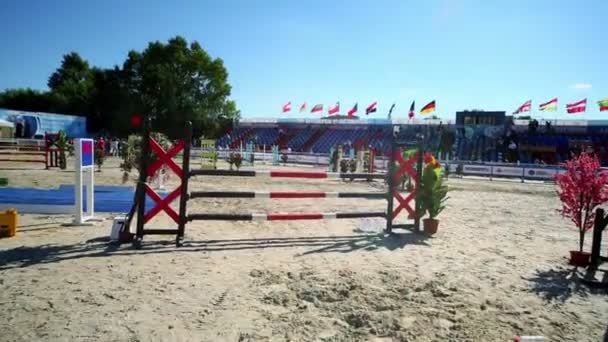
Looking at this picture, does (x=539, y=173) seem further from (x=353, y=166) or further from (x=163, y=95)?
(x=163, y=95)

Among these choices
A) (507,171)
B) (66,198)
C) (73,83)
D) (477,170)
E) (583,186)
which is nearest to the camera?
(583,186)

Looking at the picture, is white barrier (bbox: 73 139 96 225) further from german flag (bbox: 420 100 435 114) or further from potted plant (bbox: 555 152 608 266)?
german flag (bbox: 420 100 435 114)

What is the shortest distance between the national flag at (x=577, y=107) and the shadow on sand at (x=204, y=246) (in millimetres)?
34008

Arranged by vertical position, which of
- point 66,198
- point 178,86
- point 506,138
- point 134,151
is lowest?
point 66,198

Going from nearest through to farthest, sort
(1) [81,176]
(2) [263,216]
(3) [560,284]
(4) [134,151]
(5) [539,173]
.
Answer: (3) [560,284]
(2) [263,216]
(1) [81,176]
(4) [134,151]
(5) [539,173]

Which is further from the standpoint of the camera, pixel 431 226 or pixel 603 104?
pixel 603 104

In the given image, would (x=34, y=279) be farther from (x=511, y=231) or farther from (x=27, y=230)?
(x=511, y=231)

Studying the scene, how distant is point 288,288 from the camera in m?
4.03

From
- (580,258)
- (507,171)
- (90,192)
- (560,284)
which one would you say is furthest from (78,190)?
(507,171)

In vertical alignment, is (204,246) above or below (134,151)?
below

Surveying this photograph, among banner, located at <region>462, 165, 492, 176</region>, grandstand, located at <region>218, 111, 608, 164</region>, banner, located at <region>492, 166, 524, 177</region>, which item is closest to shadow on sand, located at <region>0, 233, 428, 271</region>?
banner, located at <region>462, 165, 492, 176</region>

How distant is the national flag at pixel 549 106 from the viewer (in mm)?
34253

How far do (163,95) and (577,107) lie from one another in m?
40.1

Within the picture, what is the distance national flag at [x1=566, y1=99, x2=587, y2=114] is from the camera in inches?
1278
